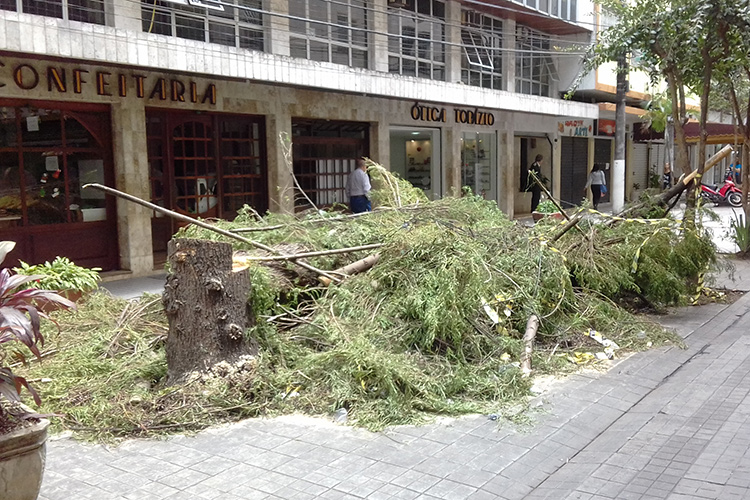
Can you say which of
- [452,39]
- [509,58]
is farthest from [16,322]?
[509,58]

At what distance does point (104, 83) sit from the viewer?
35.2 feet

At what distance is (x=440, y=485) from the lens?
13.1ft

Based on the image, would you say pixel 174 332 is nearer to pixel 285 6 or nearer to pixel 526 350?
pixel 526 350

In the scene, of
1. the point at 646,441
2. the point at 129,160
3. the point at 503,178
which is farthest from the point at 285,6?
the point at 646,441

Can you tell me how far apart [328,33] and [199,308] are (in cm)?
1097

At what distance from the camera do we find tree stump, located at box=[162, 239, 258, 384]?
5.26 metres

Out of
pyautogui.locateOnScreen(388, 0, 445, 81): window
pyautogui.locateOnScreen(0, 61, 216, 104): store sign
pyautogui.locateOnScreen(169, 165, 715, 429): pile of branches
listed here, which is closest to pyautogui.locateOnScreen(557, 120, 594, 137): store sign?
pyautogui.locateOnScreen(388, 0, 445, 81): window

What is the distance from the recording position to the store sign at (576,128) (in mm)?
23594

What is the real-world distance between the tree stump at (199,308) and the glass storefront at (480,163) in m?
15.5

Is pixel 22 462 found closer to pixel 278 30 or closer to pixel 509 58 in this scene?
pixel 278 30

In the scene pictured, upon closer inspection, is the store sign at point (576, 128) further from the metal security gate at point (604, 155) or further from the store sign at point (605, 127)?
the metal security gate at point (604, 155)

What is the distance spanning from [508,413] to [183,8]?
9767 mm

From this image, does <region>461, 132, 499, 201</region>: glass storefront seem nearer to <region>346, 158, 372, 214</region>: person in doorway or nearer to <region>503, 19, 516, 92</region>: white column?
<region>503, 19, 516, 92</region>: white column

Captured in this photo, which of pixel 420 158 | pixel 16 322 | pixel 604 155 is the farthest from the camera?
pixel 604 155
